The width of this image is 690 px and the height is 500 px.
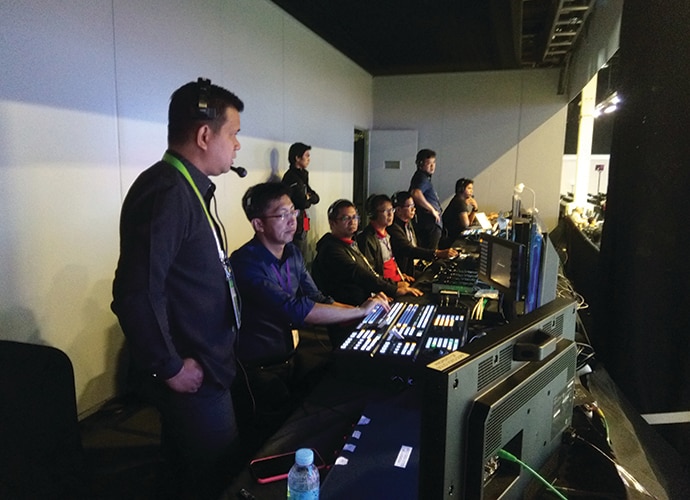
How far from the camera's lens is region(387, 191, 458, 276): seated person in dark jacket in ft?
11.4

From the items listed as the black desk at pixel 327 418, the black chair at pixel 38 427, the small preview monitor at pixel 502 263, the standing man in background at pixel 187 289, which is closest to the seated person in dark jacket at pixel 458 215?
the small preview monitor at pixel 502 263

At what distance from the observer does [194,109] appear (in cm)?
128

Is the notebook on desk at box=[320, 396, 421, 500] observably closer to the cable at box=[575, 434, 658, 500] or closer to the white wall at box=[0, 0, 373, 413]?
the cable at box=[575, 434, 658, 500]

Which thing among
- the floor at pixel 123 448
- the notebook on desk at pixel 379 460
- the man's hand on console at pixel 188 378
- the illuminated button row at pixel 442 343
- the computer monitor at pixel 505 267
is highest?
the computer monitor at pixel 505 267

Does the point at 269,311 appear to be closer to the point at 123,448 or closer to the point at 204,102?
the point at 204,102

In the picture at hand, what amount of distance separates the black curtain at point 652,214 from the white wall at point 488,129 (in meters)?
5.54

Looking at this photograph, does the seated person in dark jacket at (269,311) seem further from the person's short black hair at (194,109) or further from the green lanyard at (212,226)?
the person's short black hair at (194,109)

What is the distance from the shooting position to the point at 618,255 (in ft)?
5.43

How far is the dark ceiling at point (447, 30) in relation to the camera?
4.22 m

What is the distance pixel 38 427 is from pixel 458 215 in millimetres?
→ 4455

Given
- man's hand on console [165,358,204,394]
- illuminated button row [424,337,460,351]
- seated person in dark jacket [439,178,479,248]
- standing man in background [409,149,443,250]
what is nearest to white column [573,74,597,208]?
seated person in dark jacket [439,178,479,248]

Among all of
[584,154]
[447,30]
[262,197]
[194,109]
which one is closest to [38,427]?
[194,109]

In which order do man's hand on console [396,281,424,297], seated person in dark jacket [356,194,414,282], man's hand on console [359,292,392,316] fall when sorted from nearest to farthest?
1. man's hand on console [359,292,392,316]
2. man's hand on console [396,281,424,297]
3. seated person in dark jacket [356,194,414,282]

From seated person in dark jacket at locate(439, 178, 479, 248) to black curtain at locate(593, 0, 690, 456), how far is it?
10.8ft
